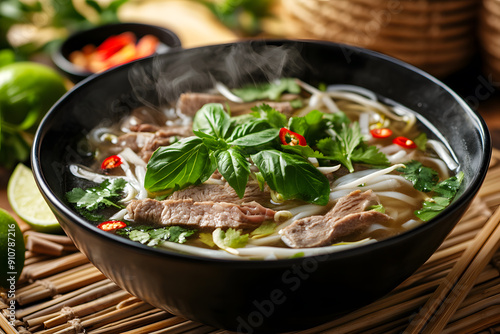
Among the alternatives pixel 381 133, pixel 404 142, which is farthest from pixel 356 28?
pixel 404 142

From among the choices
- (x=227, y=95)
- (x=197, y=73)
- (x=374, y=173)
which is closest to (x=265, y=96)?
(x=227, y=95)

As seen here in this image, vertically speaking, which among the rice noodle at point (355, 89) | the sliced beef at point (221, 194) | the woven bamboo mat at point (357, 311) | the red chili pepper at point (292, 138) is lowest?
the woven bamboo mat at point (357, 311)

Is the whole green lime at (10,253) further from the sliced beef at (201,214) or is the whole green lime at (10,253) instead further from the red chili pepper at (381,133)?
the red chili pepper at (381,133)

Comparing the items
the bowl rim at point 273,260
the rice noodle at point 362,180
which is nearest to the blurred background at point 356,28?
the bowl rim at point 273,260

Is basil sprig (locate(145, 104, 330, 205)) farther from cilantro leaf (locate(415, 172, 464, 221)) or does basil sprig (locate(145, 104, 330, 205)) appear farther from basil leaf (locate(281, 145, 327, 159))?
cilantro leaf (locate(415, 172, 464, 221))

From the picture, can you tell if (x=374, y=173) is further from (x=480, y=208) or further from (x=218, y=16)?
(x=218, y=16)

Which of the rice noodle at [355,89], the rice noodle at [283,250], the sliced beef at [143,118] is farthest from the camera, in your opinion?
the rice noodle at [355,89]
